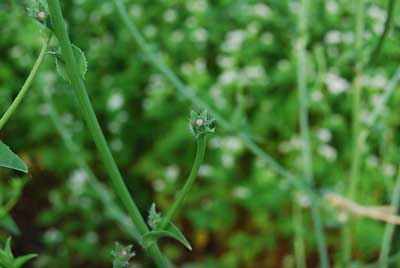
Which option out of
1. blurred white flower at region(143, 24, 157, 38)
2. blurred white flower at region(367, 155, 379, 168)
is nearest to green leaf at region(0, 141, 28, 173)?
blurred white flower at region(367, 155, 379, 168)

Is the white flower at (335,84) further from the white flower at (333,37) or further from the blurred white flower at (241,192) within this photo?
the blurred white flower at (241,192)

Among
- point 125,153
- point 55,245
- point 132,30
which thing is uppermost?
point 125,153

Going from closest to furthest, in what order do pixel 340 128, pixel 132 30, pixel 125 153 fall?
pixel 132 30 → pixel 340 128 → pixel 125 153

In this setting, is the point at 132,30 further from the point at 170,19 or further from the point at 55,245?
the point at 170,19

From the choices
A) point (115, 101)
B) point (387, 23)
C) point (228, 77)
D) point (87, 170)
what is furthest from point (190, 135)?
point (387, 23)

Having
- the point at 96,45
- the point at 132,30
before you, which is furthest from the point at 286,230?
the point at 132,30

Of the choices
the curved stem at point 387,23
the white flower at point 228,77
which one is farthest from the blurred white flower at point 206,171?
the curved stem at point 387,23

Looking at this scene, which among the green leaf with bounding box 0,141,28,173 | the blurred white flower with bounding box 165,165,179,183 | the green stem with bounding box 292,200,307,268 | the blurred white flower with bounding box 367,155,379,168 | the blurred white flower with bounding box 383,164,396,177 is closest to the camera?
the green leaf with bounding box 0,141,28,173

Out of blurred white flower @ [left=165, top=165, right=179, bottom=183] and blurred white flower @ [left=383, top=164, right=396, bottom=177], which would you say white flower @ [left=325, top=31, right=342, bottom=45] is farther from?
blurred white flower @ [left=165, top=165, right=179, bottom=183]
